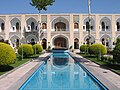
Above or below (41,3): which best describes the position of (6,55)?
below

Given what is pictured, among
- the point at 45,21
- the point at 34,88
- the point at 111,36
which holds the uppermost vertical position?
the point at 45,21

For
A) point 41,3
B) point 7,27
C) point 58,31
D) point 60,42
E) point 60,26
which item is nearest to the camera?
point 41,3

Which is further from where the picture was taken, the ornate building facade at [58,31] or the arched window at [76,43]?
the arched window at [76,43]

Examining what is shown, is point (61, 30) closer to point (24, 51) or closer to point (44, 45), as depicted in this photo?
point (44, 45)

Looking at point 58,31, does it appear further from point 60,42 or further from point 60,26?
point 60,42

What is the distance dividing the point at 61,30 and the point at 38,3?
8.52 m

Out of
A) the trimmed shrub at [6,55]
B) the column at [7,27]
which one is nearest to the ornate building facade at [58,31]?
the column at [7,27]

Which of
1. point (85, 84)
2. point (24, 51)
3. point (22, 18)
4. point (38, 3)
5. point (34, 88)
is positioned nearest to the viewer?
point (34, 88)

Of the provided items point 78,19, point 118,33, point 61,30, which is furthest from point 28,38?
point 118,33

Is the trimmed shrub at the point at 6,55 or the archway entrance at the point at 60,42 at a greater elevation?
the archway entrance at the point at 60,42

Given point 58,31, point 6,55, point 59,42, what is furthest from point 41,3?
point 6,55

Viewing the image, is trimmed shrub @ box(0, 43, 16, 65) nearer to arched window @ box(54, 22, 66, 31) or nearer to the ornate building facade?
the ornate building facade

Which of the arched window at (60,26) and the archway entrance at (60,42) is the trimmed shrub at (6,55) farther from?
the archway entrance at (60,42)

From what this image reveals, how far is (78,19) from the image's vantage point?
40.6 m
